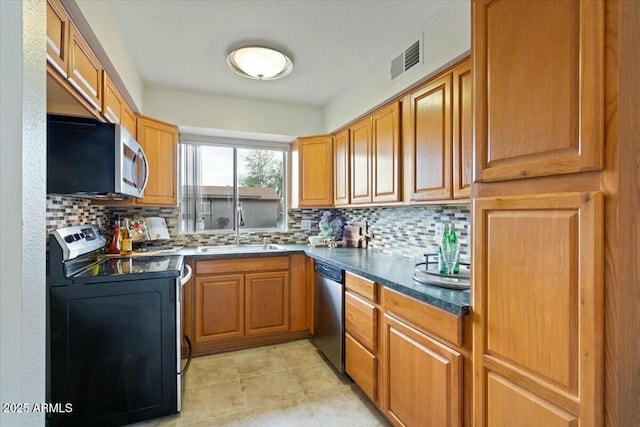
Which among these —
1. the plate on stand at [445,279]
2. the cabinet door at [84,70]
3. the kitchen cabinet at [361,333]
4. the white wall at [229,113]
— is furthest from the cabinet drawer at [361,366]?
the white wall at [229,113]

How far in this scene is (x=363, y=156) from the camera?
8.73 feet


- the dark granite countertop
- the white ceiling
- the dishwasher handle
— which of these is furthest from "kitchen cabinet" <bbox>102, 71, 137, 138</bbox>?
the dishwasher handle

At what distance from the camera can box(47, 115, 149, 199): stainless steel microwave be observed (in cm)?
165

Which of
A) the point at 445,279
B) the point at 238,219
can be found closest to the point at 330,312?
the point at 445,279

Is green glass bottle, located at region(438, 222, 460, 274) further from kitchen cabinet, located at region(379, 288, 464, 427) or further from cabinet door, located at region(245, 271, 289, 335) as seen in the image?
cabinet door, located at region(245, 271, 289, 335)

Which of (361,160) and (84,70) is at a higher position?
(84,70)

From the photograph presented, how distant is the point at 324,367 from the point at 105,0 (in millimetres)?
2801

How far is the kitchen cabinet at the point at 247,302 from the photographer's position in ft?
8.80

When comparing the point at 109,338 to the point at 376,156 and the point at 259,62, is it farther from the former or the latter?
the point at 376,156

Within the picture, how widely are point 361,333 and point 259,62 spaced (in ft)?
6.69

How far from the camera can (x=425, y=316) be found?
1437mm

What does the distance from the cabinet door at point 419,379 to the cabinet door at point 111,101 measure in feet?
6.71

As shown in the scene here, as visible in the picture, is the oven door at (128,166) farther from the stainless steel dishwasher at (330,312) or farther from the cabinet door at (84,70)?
the stainless steel dishwasher at (330,312)

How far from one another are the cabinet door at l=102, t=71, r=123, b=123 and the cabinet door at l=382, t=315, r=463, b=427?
205cm
